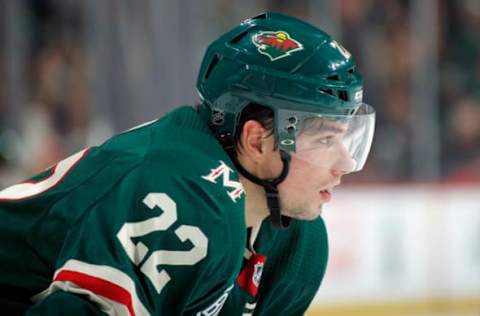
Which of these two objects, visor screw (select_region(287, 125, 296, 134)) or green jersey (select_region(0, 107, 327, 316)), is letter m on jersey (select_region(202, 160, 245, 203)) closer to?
green jersey (select_region(0, 107, 327, 316))

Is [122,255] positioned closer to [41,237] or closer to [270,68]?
[41,237]

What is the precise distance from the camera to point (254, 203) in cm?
204

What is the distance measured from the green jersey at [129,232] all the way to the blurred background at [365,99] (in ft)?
10.6

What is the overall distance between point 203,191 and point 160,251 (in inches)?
4.6

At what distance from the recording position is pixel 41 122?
208 inches

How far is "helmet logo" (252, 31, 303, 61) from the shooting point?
188 cm

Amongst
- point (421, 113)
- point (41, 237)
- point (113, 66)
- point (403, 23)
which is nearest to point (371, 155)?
point (421, 113)

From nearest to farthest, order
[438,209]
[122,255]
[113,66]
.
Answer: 1. [122,255]
2. [113,66]
3. [438,209]

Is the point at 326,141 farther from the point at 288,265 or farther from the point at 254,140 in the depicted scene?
the point at 288,265

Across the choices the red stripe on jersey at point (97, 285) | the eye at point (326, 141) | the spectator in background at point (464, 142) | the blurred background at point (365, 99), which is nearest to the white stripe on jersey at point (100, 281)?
the red stripe on jersey at point (97, 285)

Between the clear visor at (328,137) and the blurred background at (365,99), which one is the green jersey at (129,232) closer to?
the clear visor at (328,137)

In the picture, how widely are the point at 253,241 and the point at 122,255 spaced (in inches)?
20.4

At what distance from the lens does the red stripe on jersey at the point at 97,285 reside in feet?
5.38

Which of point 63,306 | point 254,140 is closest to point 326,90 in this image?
point 254,140
